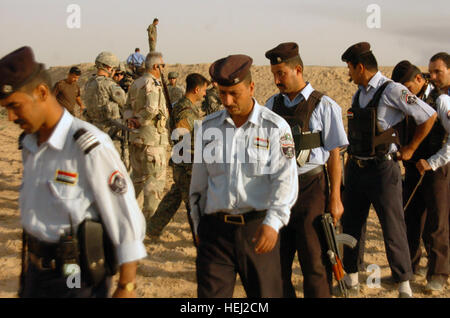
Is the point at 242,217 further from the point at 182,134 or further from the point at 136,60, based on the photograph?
the point at 136,60

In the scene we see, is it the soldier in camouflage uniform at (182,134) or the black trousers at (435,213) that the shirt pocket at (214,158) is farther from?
the black trousers at (435,213)

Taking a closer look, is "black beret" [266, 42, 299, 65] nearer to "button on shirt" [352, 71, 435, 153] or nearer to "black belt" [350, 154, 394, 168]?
"button on shirt" [352, 71, 435, 153]

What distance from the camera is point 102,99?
8.66 meters

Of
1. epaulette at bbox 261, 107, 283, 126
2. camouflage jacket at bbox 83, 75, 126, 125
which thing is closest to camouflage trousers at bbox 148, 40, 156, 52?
camouflage jacket at bbox 83, 75, 126, 125

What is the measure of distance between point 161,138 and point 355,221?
3.05 m

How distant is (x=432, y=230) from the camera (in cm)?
557

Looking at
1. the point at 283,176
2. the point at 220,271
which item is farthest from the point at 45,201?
the point at 283,176

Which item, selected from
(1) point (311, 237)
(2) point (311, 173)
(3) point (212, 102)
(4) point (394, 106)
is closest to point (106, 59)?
(3) point (212, 102)

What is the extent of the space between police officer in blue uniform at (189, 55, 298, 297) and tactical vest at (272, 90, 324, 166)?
721 millimetres

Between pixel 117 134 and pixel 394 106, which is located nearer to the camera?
pixel 394 106

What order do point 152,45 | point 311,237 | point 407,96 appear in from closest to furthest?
point 311,237, point 407,96, point 152,45

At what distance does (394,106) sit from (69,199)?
3.38m
